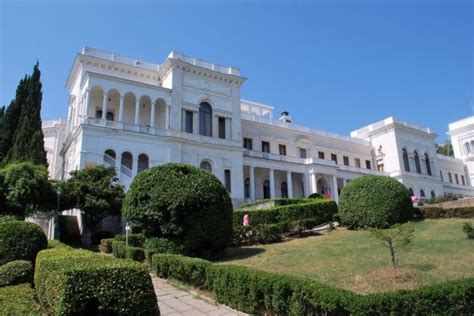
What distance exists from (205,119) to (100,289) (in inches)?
1201

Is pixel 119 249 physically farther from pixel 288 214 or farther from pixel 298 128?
pixel 298 128

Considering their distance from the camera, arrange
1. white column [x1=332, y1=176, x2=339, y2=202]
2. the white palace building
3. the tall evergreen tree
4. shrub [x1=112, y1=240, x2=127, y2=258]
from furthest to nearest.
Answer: white column [x1=332, y1=176, x2=339, y2=202]
the tall evergreen tree
the white palace building
shrub [x1=112, y1=240, x2=127, y2=258]

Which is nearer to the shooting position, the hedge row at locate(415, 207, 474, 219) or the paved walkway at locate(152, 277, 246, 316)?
the paved walkway at locate(152, 277, 246, 316)

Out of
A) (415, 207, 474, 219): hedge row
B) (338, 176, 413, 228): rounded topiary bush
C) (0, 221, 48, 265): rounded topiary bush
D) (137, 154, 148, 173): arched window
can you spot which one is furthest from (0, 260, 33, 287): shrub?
(137, 154, 148, 173): arched window

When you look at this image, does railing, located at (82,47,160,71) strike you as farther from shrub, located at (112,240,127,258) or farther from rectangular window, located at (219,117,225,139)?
shrub, located at (112,240,127,258)

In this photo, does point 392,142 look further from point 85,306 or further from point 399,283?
point 85,306

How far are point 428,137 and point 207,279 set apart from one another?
186ft

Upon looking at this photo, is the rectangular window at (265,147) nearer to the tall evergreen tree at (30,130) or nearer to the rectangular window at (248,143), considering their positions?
the rectangular window at (248,143)

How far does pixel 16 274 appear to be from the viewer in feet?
32.3

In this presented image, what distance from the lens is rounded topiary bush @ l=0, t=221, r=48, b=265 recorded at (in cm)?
1194

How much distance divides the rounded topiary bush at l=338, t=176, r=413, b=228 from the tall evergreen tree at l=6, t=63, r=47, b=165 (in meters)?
25.7

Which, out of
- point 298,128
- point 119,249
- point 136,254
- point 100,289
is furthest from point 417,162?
point 100,289

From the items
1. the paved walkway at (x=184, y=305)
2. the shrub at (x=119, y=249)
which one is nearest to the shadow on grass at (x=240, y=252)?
the shrub at (x=119, y=249)

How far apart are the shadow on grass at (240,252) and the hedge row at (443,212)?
10999 millimetres
